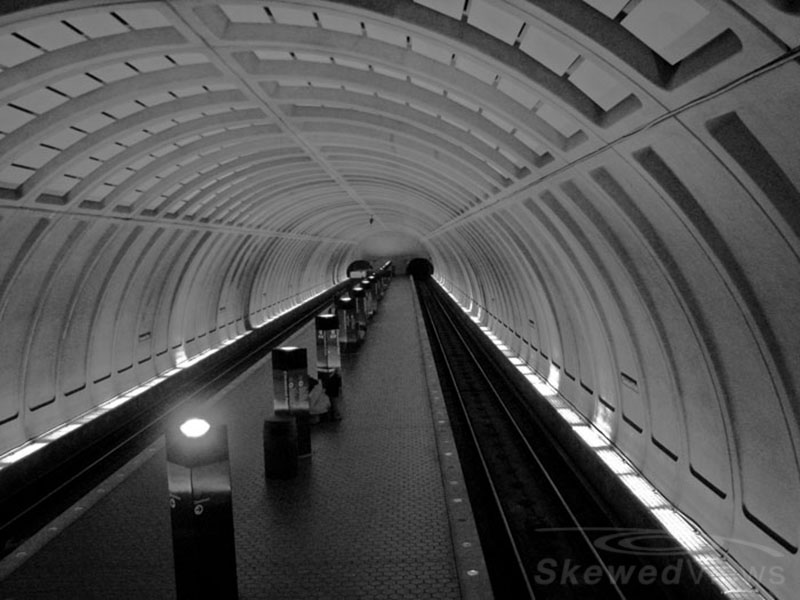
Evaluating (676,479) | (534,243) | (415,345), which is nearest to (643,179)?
(676,479)

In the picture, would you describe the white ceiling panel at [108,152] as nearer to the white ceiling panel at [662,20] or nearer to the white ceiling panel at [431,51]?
the white ceiling panel at [431,51]

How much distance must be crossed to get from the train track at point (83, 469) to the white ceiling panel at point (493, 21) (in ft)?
26.5

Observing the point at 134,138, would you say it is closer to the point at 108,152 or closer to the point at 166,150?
the point at 108,152

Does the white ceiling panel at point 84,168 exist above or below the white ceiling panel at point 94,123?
below

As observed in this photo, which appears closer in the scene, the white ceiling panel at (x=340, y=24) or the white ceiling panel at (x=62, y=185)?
the white ceiling panel at (x=340, y=24)

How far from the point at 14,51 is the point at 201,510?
15.9ft

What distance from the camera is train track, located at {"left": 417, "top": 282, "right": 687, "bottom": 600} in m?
7.66

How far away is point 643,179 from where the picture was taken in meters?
5.93

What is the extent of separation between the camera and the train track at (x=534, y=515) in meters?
7.66

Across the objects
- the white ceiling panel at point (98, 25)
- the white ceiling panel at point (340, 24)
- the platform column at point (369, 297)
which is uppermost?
the white ceiling panel at point (340, 24)

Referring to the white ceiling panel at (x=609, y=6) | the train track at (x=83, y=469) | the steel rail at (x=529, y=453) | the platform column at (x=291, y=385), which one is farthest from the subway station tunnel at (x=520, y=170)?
the platform column at (x=291, y=385)

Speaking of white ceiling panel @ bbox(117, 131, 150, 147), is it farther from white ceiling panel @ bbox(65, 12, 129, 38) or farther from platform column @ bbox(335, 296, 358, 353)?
platform column @ bbox(335, 296, 358, 353)

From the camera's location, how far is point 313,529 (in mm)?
7688

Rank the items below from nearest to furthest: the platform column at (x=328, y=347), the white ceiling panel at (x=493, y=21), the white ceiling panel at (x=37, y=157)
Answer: the white ceiling panel at (x=493, y=21), the white ceiling panel at (x=37, y=157), the platform column at (x=328, y=347)
